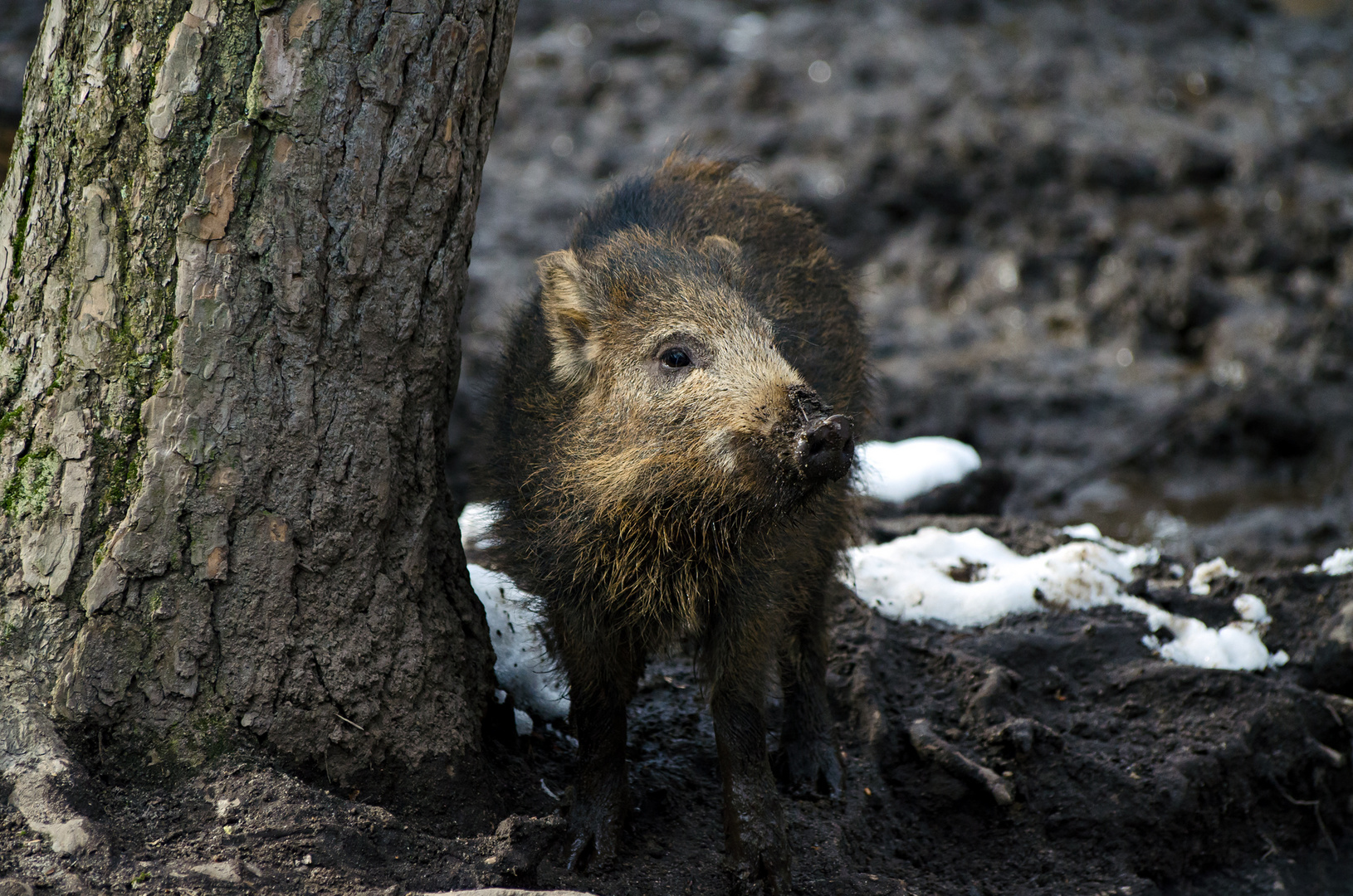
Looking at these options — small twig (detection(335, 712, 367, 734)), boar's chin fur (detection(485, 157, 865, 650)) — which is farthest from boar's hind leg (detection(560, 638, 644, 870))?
small twig (detection(335, 712, 367, 734))

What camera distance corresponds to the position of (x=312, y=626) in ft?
9.12

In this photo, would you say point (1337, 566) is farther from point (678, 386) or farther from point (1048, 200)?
point (1048, 200)

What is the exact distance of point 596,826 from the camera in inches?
123

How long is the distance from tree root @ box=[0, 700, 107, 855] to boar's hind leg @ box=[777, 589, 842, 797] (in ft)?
6.90

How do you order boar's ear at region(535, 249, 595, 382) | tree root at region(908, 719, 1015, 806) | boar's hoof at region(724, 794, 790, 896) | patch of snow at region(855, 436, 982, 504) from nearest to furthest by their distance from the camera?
1. boar's hoof at region(724, 794, 790, 896)
2. boar's ear at region(535, 249, 595, 382)
3. tree root at region(908, 719, 1015, 806)
4. patch of snow at region(855, 436, 982, 504)

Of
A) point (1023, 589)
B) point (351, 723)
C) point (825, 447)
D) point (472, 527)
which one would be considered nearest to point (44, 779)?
point (351, 723)

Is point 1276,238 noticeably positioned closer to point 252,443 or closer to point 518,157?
point 518,157

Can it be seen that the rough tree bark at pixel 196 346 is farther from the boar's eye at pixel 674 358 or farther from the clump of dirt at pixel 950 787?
the boar's eye at pixel 674 358

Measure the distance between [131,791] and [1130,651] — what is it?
3.29 meters

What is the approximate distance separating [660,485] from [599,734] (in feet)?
2.52

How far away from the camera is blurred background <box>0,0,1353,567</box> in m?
6.76

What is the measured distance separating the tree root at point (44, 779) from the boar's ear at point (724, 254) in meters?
2.09

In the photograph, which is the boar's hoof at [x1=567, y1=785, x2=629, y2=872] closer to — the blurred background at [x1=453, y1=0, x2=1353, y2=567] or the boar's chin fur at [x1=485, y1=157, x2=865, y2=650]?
the boar's chin fur at [x1=485, y1=157, x2=865, y2=650]

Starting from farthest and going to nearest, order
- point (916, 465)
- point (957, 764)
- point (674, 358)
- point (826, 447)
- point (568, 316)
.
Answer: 1. point (916, 465)
2. point (957, 764)
3. point (568, 316)
4. point (674, 358)
5. point (826, 447)
